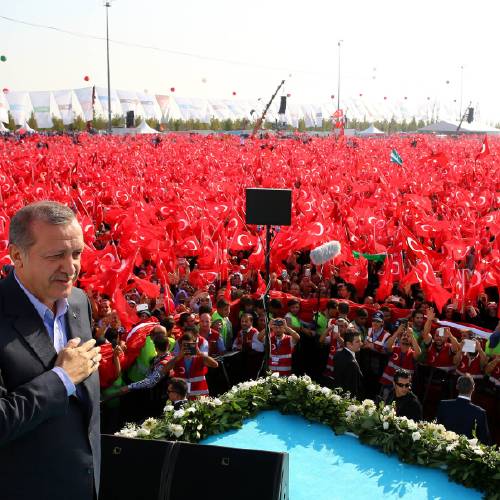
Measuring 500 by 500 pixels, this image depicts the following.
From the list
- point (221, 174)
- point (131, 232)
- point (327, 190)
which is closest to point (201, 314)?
point (131, 232)

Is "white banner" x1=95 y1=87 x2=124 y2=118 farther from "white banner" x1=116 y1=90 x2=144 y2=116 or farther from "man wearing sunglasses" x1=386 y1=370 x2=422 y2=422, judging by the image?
"man wearing sunglasses" x1=386 y1=370 x2=422 y2=422

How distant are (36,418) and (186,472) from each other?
150cm

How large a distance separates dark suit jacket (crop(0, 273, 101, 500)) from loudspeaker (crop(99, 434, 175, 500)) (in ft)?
3.93

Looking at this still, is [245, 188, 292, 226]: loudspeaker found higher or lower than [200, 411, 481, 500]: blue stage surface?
higher

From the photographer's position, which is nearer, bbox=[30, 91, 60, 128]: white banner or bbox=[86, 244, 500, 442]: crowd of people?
bbox=[86, 244, 500, 442]: crowd of people

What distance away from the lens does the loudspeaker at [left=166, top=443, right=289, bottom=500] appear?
10.8 feet

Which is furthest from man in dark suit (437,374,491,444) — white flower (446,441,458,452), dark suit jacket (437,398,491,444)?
white flower (446,441,458,452)

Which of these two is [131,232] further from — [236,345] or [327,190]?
[327,190]

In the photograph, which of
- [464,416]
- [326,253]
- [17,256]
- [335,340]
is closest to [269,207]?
[335,340]

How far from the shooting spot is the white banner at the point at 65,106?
7694 cm

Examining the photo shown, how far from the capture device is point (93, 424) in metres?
2.49

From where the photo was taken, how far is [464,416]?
5.53 m

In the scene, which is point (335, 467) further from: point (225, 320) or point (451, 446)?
point (225, 320)

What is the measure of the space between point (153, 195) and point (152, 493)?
15446 millimetres
